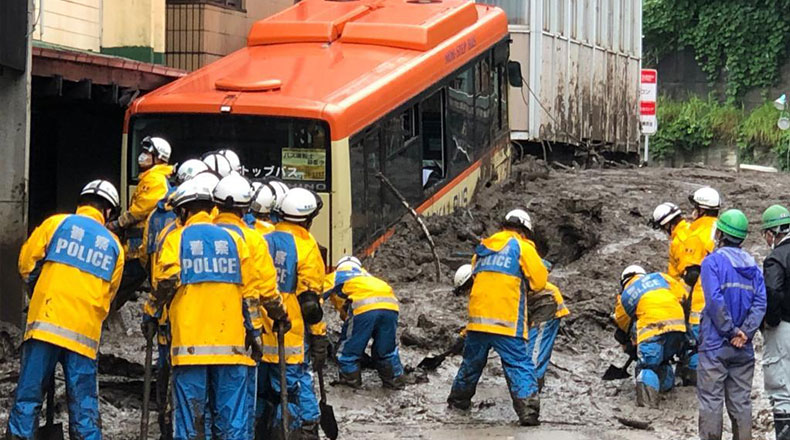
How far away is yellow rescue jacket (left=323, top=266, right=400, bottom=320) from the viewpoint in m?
12.5

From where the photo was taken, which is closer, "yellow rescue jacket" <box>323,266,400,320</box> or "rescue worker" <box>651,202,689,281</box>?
"yellow rescue jacket" <box>323,266,400,320</box>

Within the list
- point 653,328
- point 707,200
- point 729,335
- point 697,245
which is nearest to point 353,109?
point 707,200

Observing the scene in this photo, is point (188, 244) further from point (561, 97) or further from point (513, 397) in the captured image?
point (561, 97)

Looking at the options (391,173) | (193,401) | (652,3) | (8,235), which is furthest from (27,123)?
(652,3)

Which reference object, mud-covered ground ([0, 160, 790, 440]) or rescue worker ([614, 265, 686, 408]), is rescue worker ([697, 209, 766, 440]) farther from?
rescue worker ([614, 265, 686, 408])

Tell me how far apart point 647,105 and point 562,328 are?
1570 cm

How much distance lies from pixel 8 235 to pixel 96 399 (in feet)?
13.5

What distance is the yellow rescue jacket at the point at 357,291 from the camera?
12469mm

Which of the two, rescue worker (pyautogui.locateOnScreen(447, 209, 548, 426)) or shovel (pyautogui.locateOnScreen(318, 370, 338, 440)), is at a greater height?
rescue worker (pyautogui.locateOnScreen(447, 209, 548, 426))

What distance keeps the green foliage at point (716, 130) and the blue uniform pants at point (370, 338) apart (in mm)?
27288

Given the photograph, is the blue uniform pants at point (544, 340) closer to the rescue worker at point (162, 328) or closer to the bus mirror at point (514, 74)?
the rescue worker at point (162, 328)

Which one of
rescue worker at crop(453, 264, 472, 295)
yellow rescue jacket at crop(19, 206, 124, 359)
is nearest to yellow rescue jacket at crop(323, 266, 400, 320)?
rescue worker at crop(453, 264, 472, 295)

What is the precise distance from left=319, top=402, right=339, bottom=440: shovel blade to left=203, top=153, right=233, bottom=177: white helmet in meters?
2.01

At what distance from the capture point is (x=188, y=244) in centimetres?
927
